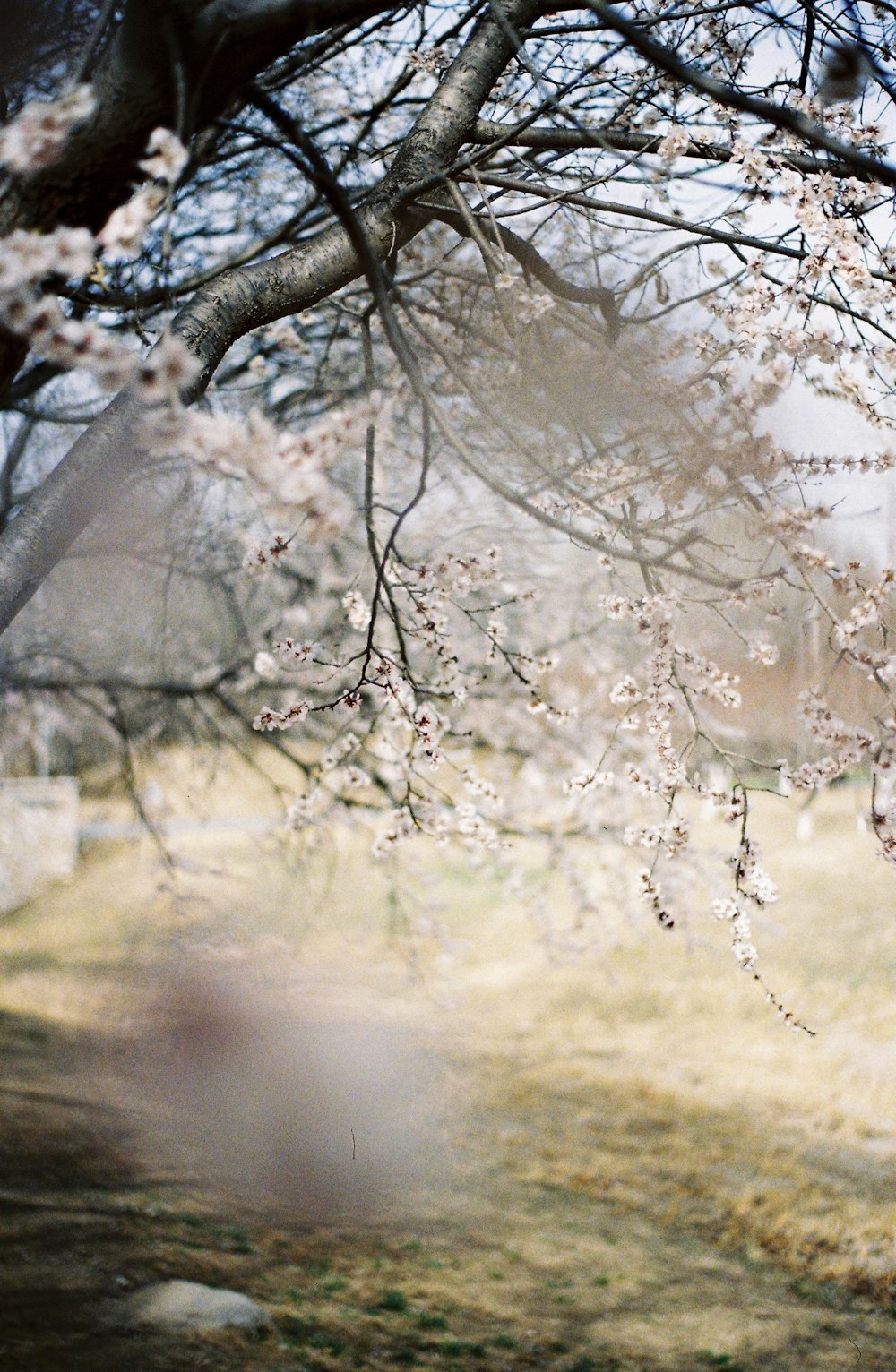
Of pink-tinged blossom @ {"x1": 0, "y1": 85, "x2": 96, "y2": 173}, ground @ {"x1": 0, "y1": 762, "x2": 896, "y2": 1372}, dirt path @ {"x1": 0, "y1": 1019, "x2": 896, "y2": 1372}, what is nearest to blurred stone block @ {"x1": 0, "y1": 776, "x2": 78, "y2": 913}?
ground @ {"x1": 0, "y1": 762, "x2": 896, "y2": 1372}

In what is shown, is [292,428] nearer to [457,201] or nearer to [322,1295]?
[457,201]

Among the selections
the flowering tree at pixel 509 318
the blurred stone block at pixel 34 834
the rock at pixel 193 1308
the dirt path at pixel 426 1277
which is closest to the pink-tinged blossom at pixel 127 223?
the flowering tree at pixel 509 318

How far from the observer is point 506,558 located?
21.2 ft

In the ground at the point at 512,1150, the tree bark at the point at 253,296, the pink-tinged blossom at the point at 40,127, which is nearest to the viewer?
the pink-tinged blossom at the point at 40,127

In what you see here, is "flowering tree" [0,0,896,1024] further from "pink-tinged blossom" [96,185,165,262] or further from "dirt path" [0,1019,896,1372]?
"dirt path" [0,1019,896,1372]

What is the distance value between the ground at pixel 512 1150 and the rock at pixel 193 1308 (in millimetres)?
93

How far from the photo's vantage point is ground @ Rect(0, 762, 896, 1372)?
379 centimetres

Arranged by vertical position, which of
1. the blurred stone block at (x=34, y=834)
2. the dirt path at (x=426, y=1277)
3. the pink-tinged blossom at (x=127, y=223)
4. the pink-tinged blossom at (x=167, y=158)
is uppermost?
the pink-tinged blossom at (x=167, y=158)

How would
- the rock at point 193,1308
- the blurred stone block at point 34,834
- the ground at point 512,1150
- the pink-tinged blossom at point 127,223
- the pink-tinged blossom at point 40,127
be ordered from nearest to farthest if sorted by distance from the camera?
1. the pink-tinged blossom at point 40,127
2. the pink-tinged blossom at point 127,223
3. the rock at point 193,1308
4. the ground at point 512,1150
5. the blurred stone block at point 34,834

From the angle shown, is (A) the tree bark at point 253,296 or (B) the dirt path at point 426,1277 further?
(B) the dirt path at point 426,1277

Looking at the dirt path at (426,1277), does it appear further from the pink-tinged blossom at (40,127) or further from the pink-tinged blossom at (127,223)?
the pink-tinged blossom at (40,127)

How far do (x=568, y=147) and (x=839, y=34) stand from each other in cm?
97

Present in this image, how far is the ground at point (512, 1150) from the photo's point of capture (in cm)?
379

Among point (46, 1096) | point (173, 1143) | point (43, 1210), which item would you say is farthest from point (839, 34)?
point (46, 1096)
